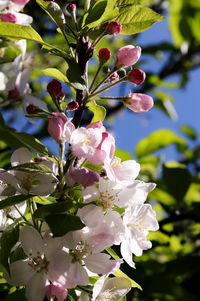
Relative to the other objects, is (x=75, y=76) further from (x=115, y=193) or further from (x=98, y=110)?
(x=115, y=193)

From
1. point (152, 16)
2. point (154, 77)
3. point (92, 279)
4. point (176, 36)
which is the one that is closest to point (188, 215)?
point (92, 279)

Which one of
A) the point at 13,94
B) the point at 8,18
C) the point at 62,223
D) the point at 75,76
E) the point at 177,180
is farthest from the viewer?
the point at 177,180

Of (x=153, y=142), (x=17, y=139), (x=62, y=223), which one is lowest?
(x=153, y=142)

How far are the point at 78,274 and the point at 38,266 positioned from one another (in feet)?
0.38

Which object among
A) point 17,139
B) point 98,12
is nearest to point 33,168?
point 17,139

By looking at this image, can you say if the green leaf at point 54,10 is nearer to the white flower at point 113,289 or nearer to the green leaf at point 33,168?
the green leaf at point 33,168

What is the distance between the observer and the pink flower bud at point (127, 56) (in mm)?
1328

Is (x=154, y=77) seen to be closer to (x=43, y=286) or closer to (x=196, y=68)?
(x=196, y=68)

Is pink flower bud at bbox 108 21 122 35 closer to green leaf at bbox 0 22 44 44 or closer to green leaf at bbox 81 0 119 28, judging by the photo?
green leaf at bbox 81 0 119 28

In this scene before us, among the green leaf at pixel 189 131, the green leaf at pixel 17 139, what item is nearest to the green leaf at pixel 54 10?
Answer: the green leaf at pixel 17 139

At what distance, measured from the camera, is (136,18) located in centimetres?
139

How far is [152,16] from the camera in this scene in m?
1.36

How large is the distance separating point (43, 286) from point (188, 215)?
4.33 feet

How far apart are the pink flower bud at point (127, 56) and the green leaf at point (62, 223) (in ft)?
1.83
